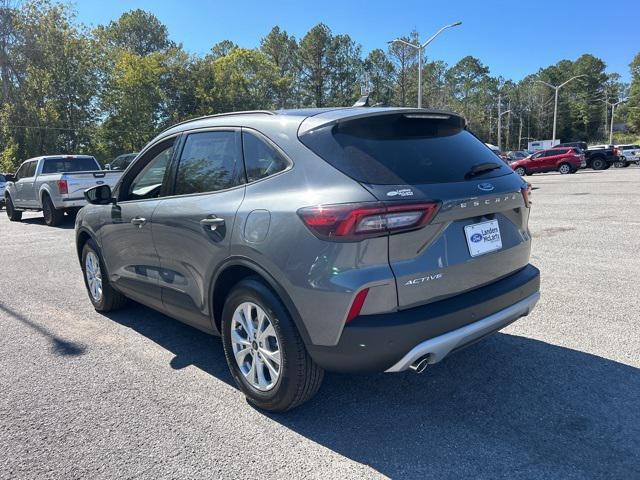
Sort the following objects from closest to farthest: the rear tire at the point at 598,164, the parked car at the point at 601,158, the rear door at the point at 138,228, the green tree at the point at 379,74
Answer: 1. the rear door at the point at 138,228
2. the parked car at the point at 601,158
3. the rear tire at the point at 598,164
4. the green tree at the point at 379,74

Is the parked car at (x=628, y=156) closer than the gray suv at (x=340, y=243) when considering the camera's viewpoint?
No

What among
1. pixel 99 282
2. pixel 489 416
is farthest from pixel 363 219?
pixel 99 282

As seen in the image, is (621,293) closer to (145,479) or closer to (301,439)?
(301,439)

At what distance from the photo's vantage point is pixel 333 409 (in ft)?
10.3

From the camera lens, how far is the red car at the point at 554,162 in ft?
98.7

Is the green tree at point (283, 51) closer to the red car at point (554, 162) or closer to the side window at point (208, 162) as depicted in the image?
the red car at point (554, 162)

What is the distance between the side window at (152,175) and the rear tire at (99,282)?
37.2 inches

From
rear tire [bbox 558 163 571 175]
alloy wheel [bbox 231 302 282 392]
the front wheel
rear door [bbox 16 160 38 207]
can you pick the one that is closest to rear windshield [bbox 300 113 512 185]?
the front wheel

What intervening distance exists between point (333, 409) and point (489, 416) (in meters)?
0.94

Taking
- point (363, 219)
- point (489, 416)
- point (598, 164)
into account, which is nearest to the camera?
point (363, 219)

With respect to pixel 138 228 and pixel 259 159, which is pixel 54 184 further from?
pixel 259 159

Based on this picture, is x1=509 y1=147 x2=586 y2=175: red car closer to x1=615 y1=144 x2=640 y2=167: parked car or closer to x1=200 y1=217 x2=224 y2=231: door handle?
x1=615 y1=144 x2=640 y2=167: parked car

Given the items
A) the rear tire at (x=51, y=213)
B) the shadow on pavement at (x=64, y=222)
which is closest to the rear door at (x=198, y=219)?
the shadow on pavement at (x=64, y=222)

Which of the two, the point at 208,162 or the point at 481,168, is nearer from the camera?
the point at 481,168
